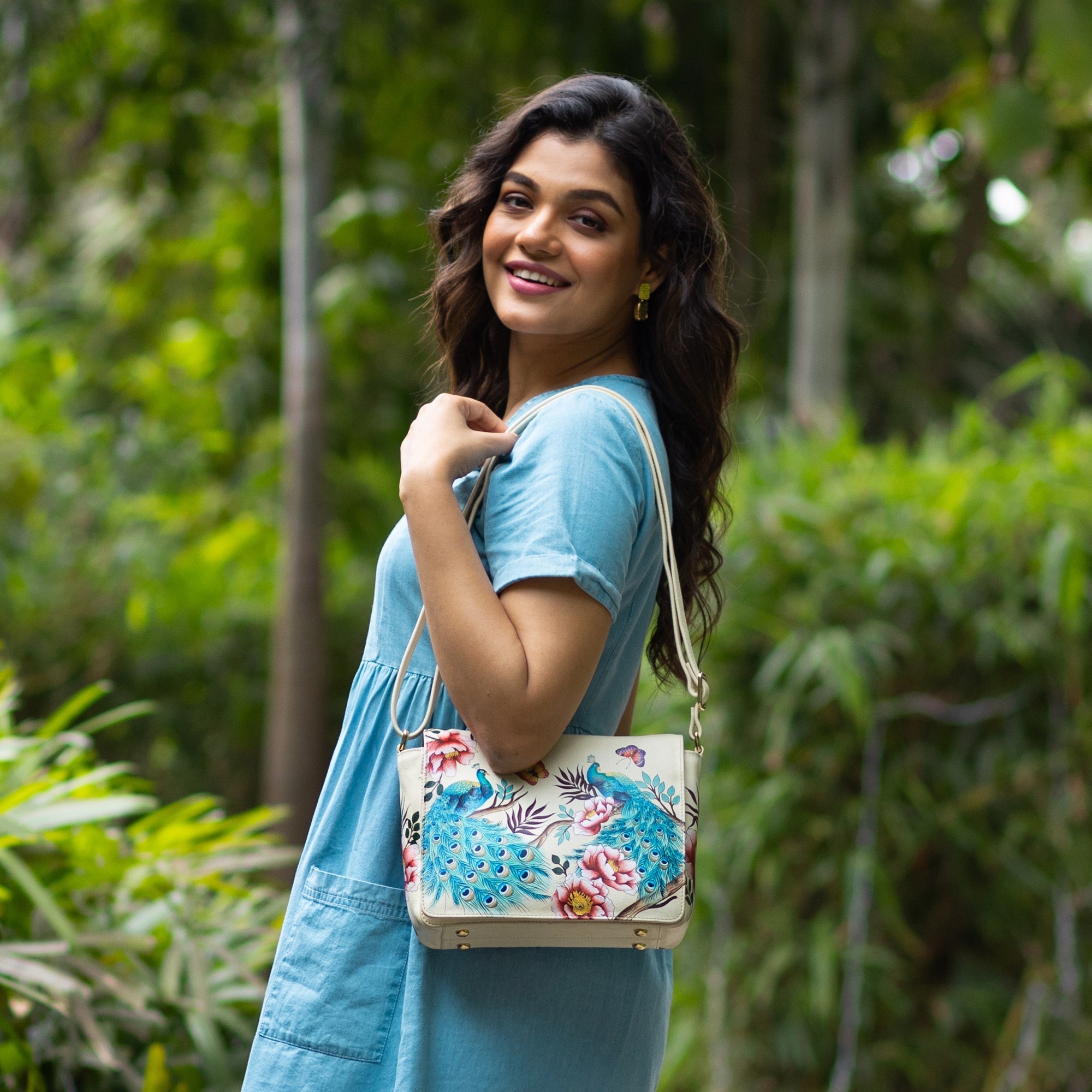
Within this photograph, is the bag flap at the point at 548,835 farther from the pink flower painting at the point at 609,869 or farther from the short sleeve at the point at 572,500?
the short sleeve at the point at 572,500

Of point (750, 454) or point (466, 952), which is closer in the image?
point (466, 952)

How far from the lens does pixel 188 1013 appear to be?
1854 millimetres

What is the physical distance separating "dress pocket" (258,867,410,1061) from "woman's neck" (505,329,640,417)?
0.57 m

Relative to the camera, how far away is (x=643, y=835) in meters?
1.11

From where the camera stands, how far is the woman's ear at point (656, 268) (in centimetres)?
133

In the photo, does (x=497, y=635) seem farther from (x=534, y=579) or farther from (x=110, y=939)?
(x=110, y=939)

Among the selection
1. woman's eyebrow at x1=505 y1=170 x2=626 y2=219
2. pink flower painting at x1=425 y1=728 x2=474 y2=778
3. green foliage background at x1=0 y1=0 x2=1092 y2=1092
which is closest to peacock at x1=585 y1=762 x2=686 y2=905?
pink flower painting at x1=425 y1=728 x2=474 y2=778

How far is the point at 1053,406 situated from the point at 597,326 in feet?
7.52

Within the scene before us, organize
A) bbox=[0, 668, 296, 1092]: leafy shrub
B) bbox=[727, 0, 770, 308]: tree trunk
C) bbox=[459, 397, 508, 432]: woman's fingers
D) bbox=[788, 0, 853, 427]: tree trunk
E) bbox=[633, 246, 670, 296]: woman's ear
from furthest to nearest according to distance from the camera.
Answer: bbox=[727, 0, 770, 308]: tree trunk
bbox=[788, 0, 853, 427]: tree trunk
bbox=[0, 668, 296, 1092]: leafy shrub
bbox=[633, 246, 670, 296]: woman's ear
bbox=[459, 397, 508, 432]: woman's fingers

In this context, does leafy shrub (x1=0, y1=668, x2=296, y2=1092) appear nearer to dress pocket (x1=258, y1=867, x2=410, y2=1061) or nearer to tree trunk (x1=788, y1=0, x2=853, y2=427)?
dress pocket (x1=258, y1=867, x2=410, y2=1061)

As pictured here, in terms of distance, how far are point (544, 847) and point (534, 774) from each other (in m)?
0.07

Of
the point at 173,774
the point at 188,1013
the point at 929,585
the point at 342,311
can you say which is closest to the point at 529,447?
the point at 188,1013

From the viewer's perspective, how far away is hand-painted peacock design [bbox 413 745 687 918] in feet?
3.52

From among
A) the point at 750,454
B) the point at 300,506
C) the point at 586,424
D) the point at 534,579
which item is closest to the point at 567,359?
the point at 586,424
